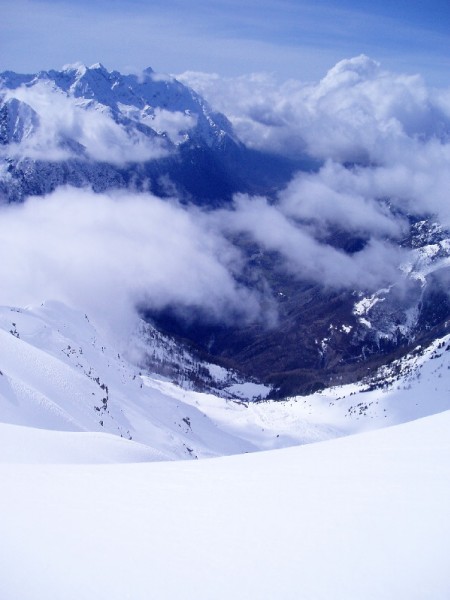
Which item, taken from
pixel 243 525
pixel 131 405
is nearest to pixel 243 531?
pixel 243 525

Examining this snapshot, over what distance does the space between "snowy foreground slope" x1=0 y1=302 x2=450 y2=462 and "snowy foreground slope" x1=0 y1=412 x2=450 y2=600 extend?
931 centimetres

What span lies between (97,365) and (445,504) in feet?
305

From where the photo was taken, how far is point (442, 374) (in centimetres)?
17112

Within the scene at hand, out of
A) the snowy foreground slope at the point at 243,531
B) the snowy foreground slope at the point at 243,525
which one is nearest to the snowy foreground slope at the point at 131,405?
the snowy foreground slope at the point at 243,525

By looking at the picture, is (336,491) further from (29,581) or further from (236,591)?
(29,581)

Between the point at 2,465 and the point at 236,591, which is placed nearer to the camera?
the point at 236,591

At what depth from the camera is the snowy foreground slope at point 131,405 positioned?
44.9 metres

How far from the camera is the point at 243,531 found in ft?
30.0

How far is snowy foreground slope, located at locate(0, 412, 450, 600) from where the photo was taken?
7527 millimetres

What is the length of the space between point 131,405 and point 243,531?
82.5m

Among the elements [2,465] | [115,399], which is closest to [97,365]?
[115,399]

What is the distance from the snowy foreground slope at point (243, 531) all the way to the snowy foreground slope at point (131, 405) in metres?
9.31

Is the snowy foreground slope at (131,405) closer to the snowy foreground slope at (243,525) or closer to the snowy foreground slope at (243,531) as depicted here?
the snowy foreground slope at (243,525)

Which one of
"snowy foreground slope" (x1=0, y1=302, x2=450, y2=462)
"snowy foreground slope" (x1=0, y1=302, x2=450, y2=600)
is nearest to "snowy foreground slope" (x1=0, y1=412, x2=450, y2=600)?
"snowy foreground slope" (x1=0, y1=302, x2=450, y2=600)
